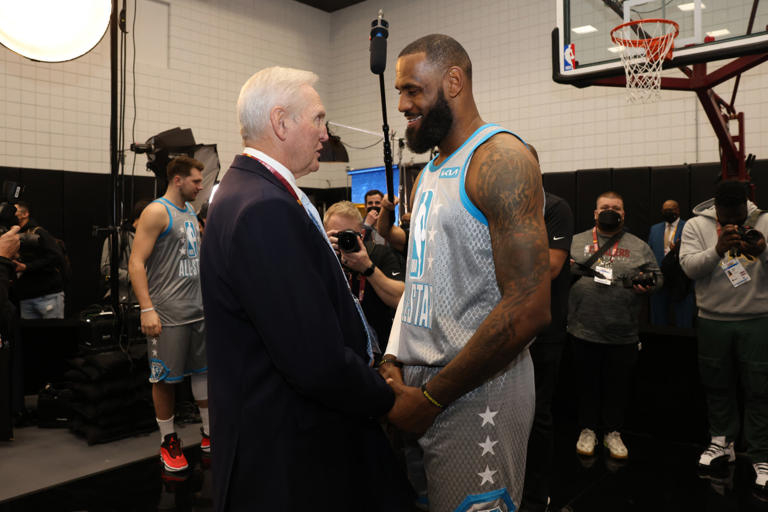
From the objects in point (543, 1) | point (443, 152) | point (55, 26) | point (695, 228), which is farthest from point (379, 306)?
point (543, 1)

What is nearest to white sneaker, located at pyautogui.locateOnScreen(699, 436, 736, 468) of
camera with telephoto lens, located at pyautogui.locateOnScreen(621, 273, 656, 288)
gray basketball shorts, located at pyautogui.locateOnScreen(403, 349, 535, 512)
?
camera with telephoto lens, located at pyautogui.locateOnScreen(621, 273, 656, 288)

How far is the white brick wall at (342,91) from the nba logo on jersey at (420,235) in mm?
6674

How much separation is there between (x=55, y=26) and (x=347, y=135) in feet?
23.9

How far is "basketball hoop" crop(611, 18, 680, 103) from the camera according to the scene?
12.3 feet

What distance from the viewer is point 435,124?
1.47m

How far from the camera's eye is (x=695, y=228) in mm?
3461

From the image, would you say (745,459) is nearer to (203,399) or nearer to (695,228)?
(695,228)

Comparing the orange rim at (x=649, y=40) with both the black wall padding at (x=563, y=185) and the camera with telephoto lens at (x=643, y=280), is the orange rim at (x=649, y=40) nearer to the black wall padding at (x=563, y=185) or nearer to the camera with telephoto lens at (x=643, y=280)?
the camera with telephoto lens at (x=643, y=280)

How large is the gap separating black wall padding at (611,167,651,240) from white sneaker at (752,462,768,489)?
4.02 m

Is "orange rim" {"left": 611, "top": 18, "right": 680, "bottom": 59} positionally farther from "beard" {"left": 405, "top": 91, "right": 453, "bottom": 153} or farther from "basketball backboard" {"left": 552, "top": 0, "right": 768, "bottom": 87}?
"beard" {"left": 405, "top": 91, "right": 453, "bottom": 153}

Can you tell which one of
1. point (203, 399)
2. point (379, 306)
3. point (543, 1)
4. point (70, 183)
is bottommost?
point (203, 399)

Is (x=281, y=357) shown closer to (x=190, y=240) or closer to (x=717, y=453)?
(x=190, y=240)

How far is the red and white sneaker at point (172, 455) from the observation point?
10.9ft

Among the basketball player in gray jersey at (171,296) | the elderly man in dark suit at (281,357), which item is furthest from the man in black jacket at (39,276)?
the elderly man in dark suit at (281,357)
